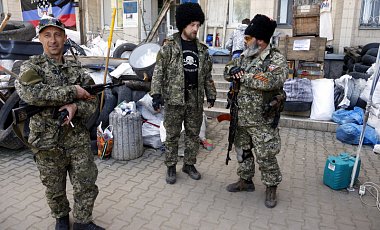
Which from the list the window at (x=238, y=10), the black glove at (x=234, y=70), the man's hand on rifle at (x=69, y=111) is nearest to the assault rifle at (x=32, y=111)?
the man's hand on rifle at (x=69, y=111)

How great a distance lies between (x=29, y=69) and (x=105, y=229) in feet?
5.21

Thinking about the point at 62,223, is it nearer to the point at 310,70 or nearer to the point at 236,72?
the point at 236,72

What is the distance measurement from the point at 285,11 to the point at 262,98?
23.1 feet

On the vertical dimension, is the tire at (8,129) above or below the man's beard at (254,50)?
below

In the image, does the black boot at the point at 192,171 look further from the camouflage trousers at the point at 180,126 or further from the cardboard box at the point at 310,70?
the cardboard box at the point at 310,70

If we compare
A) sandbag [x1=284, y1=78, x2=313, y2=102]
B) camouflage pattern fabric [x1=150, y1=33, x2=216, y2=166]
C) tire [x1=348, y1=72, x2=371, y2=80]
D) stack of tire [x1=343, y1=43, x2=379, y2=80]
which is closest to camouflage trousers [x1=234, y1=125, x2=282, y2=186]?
camouflage pattern fabric [x1=150, y1=33, x2=216, y2=166]

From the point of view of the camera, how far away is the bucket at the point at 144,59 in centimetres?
473

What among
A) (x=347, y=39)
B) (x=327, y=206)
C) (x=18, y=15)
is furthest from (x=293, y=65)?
(x=18, y=15)

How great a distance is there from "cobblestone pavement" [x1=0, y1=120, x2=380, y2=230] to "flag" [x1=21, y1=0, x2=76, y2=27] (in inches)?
367

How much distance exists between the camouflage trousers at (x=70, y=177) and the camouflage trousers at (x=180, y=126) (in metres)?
1.22

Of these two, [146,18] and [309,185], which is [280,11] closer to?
[146,18]

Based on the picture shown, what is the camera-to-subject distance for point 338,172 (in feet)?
11.5

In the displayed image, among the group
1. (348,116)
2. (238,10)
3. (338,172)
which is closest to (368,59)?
(348,116)

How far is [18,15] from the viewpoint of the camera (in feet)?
42.4
